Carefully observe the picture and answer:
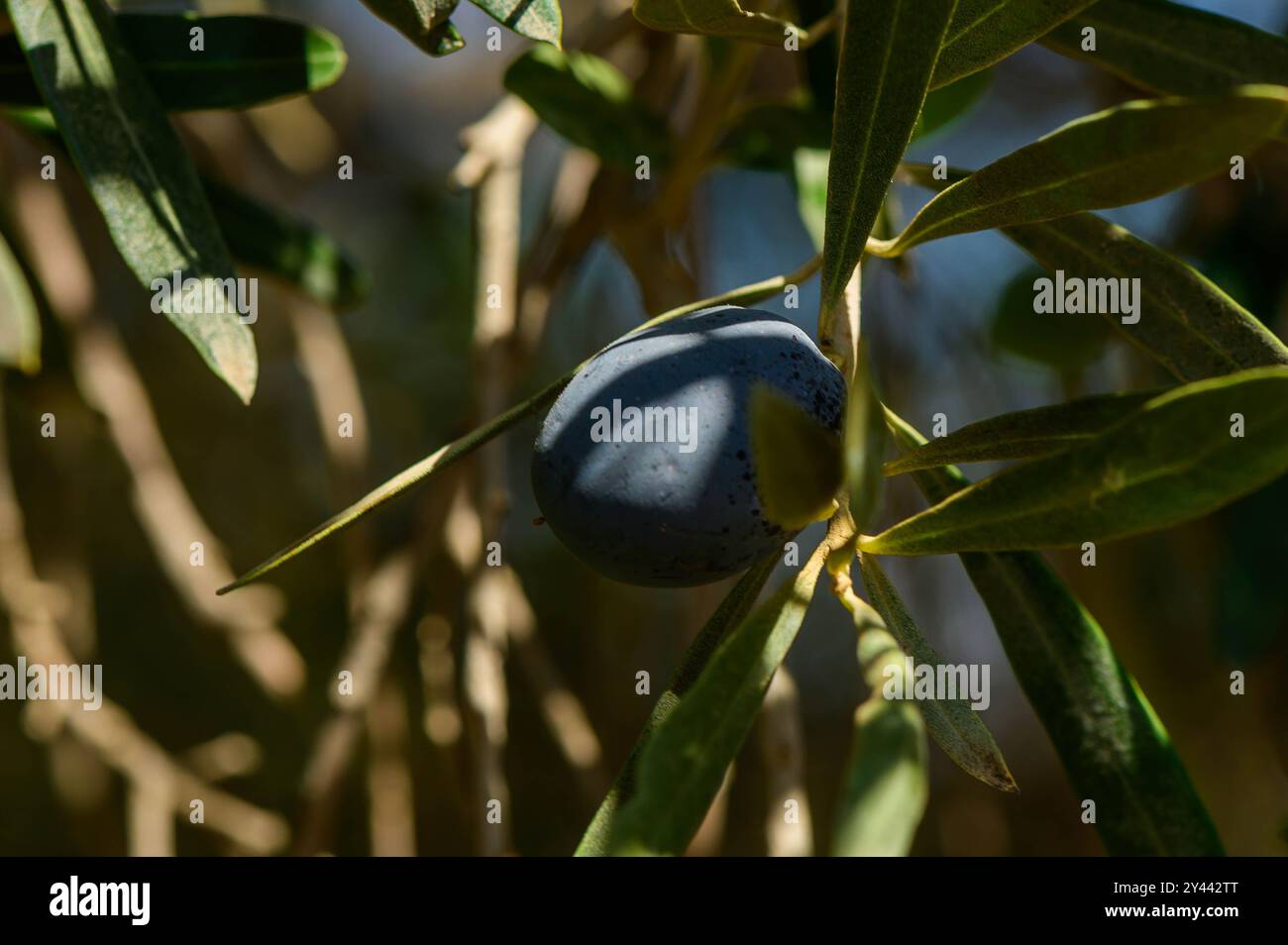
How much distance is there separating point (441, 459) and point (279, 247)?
66cm

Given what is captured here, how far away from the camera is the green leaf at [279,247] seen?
4.07 ft

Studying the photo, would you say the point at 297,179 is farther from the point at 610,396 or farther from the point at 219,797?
the point at 610,396

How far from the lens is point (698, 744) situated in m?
0.58

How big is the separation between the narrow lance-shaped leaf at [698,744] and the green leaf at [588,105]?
0.73 metres

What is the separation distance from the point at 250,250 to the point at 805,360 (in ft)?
2.54

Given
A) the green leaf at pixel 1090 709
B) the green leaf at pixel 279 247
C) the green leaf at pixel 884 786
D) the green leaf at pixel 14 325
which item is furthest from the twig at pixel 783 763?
the green leaf at pixel 14 325

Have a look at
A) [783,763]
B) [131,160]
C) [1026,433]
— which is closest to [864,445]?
[1026,433]

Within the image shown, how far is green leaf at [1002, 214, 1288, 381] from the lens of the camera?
76 cm

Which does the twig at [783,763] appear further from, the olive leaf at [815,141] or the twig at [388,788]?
the twig at [388,788]

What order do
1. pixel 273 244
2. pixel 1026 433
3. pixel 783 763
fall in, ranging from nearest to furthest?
1. pixel 1026 433
2. pixel 783 763
3. pixel 273 244

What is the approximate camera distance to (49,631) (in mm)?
1502

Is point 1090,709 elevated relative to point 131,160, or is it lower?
lower

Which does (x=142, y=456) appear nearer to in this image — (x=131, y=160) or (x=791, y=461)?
(x=131, y=160)
